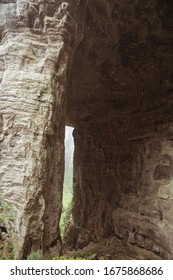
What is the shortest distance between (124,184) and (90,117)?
234cm

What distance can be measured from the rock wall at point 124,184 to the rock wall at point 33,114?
2947mm

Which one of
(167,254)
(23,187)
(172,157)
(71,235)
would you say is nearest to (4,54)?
(23,187)

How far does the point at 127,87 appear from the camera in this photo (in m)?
6.90

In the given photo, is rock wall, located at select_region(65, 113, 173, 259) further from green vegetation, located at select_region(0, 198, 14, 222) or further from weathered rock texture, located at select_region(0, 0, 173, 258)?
green vegetation, located at select_region(0, 198, 14, 222)

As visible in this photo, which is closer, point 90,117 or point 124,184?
point 124,184

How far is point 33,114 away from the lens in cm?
335

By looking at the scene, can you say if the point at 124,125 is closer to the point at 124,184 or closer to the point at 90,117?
the point at 90,117

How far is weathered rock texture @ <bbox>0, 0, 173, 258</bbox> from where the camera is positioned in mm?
3197

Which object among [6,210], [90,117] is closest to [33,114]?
[6,210]

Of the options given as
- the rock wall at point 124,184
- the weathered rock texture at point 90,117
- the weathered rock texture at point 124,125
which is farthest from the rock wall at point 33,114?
the rock wall at point 124,184

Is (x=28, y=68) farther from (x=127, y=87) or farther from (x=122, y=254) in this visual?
(x=122, y=254)

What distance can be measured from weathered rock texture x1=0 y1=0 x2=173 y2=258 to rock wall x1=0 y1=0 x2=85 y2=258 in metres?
0.01

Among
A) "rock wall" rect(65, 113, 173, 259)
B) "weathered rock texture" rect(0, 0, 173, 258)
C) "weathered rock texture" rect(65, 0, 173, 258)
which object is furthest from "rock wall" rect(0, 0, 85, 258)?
"rock wall" rect(65, 113, 173, 259)

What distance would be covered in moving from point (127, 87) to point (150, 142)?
5.33 feet
